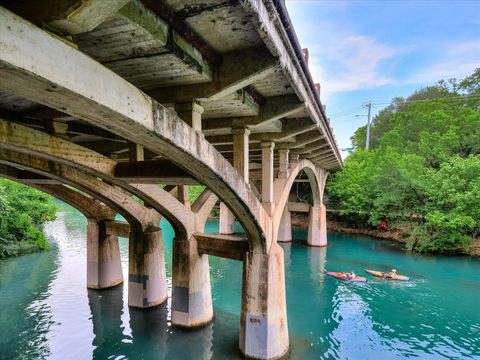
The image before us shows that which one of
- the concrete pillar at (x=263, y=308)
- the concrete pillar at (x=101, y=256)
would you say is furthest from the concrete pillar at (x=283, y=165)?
the concrete pillar at (x=101, y=256)

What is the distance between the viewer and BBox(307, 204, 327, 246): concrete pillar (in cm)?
2217

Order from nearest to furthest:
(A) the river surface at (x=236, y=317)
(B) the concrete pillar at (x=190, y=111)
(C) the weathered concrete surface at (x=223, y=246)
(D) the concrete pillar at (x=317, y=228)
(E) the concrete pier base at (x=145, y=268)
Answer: (B) the concrete pillar at (x=190, y=111) → (C) the weathered concrete surface at (x=223, y=246) → (A) the river surface at (x=236, y=317) → (E) the concrete pier base at (x=145, y=268) → (D) the concrete pillar at (x=317, y=228)

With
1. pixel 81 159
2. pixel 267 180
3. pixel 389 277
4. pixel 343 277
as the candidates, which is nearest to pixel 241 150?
pixel 267 180

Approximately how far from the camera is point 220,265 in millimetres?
16516

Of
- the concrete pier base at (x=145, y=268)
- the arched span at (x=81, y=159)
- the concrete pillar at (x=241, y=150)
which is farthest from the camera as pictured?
the concrete pier base at (x=145, y=268)

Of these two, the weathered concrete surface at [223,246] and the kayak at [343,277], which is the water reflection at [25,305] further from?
the kayak at [343,277]

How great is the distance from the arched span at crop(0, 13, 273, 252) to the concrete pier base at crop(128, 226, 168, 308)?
6716 millimetres

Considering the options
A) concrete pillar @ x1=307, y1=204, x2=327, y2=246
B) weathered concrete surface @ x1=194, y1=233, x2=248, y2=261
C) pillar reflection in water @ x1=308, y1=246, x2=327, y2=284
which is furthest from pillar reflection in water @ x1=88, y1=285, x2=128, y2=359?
concrete pillar @ x1=307, y1=204, x2=327, y2=246

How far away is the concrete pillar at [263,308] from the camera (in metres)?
7.46

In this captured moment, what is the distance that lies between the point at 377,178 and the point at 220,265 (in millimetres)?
13998

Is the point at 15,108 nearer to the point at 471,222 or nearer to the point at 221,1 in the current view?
the point at 221,1

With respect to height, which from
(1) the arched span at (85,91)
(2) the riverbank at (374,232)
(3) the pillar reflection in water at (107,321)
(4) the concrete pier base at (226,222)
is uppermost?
(1) the arched span at (85,91)

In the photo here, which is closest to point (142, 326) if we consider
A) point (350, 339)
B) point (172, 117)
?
point (350, 339)

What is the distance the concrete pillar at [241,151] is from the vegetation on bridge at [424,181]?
1650 centimetres
